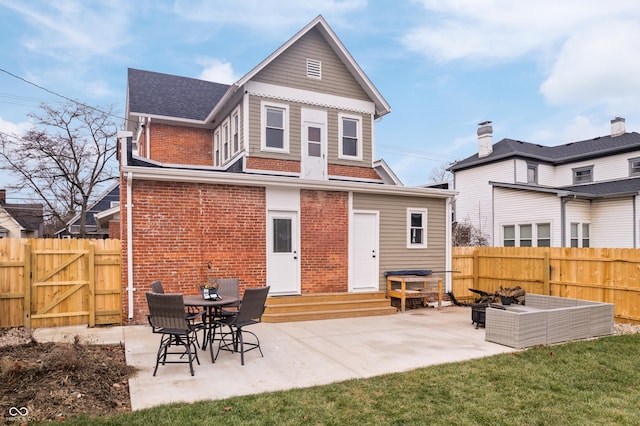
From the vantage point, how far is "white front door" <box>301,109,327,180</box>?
13.2m

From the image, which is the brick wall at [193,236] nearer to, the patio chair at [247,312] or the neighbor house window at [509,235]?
the patio chair at [247,312]

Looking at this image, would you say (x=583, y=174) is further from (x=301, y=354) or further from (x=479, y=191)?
(x=301, y=354)

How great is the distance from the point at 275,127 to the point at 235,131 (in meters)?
1.55

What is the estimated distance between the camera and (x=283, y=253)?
10.3 metres

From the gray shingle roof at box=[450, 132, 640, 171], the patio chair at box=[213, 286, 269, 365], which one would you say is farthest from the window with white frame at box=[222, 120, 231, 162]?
the gray shingle roof at box=[450, 132, 640, 171]

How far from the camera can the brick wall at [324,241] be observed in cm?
1056

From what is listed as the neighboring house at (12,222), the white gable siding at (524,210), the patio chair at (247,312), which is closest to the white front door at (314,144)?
the patio chair at (247,312)

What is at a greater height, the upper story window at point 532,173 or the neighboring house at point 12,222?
the upper story window at point 532,173

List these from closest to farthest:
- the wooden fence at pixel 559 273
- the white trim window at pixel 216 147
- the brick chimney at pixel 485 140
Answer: the wooden fence at pixel 559 273
the white trim window at pixel 216 147
the brick chimney at pixel 485 140

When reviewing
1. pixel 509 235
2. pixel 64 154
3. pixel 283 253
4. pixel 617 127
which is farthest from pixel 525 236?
pixel 64 154

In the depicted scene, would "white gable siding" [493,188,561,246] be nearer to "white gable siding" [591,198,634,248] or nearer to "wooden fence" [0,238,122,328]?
"white gable siding" [591,198,634,248]

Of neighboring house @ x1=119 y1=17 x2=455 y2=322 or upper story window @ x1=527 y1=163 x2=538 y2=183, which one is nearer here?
neighboring house @ x1=119 y1=17 x2=455 y2=322

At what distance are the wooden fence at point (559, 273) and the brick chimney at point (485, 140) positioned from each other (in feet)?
38.7

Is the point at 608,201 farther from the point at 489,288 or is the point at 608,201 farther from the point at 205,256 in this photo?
the point at 205,256
